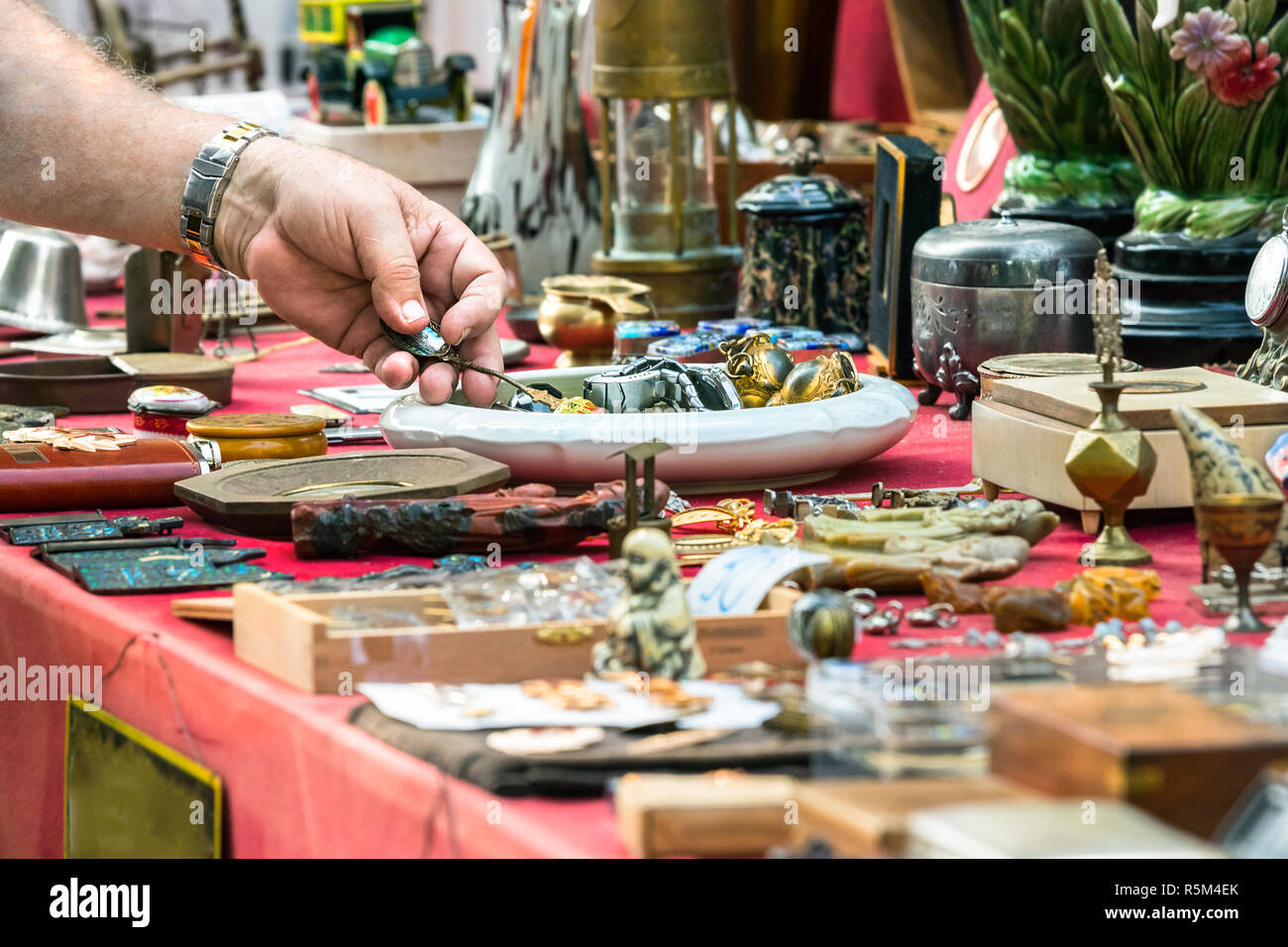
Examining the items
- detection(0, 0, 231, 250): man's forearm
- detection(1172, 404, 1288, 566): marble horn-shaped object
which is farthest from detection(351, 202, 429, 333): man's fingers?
detection(1172, 404, 1288, 566): marble horn-shaped object

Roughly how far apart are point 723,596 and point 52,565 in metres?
0.51

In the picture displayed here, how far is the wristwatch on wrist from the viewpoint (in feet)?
4.87

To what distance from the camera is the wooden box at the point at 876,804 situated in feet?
2.07

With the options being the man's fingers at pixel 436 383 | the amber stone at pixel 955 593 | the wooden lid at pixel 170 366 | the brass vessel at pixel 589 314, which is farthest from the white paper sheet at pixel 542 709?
the brass vessel at pixel 589 314

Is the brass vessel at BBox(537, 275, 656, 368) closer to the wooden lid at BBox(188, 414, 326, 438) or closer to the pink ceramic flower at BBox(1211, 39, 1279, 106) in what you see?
the wooden lid at BBox(188, 414, 326, 438)

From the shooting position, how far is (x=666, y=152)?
2.47 metres

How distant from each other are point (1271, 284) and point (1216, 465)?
18.2 inches

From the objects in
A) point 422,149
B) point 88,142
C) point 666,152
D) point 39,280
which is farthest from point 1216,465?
point 422,149

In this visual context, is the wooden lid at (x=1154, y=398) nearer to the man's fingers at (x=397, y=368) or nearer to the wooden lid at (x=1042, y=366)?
the wooden lid at (x=1042, y=366)

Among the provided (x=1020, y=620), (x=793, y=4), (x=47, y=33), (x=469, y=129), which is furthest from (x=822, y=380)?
(x=793, y=4)

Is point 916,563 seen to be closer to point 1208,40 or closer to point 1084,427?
point 1084,427

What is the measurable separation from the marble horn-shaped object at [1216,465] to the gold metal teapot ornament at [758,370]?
57 cm

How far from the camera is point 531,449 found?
136 centimetres
